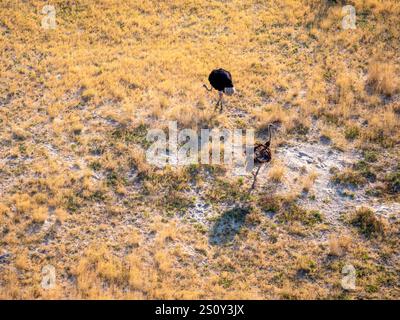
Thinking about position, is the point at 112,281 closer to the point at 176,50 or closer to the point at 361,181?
the point at 361,181

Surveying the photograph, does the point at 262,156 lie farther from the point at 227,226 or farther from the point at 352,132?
the point at 352,132

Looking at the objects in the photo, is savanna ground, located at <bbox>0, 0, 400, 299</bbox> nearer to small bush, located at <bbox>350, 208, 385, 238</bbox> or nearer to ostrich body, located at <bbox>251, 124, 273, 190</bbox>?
small bush, located at <bbox>350, 208, 385, 238</bbox>

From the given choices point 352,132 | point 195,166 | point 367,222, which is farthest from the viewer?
point 352,132

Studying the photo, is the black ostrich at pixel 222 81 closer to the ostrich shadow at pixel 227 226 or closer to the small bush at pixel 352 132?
the small bush at pixel 352 132

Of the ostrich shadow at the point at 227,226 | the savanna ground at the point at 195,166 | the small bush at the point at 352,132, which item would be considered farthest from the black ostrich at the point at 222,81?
the ostrich shadow at the point at 227,226

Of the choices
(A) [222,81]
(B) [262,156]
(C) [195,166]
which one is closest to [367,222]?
(B) [262,156]

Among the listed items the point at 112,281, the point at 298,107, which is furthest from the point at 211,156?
the point at 112,281
